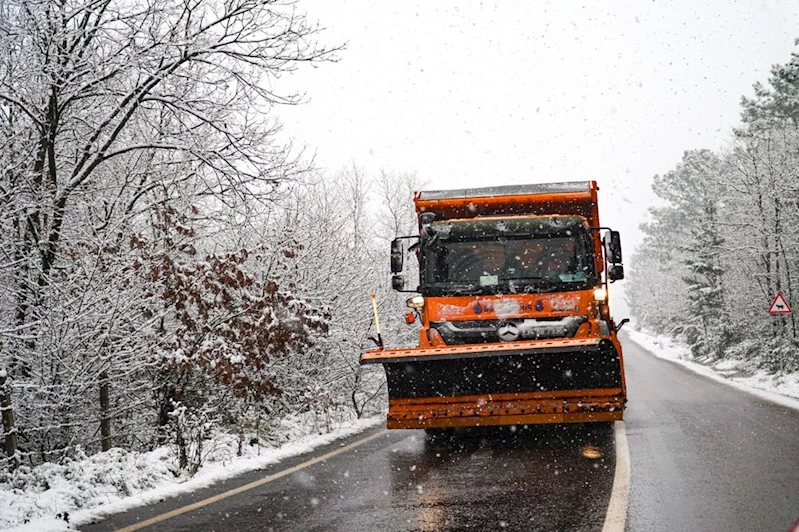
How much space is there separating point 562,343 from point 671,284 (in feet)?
174

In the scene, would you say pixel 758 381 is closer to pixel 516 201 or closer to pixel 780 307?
pixel 780 307

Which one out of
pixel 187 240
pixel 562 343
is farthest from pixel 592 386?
pixel 187 240

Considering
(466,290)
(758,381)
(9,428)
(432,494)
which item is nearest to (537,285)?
(466,290)

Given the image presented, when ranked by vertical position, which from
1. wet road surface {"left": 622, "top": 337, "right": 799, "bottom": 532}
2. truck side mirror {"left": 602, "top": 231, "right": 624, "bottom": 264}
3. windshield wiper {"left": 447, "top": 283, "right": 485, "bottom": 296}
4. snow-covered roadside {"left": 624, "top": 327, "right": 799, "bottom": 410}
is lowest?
snow-covered roadside {"left": 624, "top": 327, "right": 799, "bottom": 410}

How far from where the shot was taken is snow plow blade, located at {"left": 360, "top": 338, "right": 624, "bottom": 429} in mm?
8555

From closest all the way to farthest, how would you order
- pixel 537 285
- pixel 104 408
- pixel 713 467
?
1. pixel 713 467
2. pixel 104 408
3. pixel 537 285

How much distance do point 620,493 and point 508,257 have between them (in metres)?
4.41

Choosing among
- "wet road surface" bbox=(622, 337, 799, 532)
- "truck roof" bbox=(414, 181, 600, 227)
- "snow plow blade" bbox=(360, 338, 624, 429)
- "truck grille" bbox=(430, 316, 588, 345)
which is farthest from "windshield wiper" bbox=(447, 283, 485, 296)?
"wet road surface" bbox=(622, 337, 799, 532)

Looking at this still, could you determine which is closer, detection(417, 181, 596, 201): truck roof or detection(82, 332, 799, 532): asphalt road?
detection(82, 332, 799, 532): asphalt road

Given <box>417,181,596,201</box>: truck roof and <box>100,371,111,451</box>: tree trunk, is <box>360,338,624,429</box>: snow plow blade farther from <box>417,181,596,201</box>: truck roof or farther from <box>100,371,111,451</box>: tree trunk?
<box>100,371,111,451</box>: tree trunk

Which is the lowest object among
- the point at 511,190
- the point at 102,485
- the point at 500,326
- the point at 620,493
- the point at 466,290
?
the point at 620,493

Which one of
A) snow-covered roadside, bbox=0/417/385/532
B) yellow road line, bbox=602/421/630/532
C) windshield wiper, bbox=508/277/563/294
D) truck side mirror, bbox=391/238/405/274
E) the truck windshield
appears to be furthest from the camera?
truck side mirror, bbox=391/238/405/274

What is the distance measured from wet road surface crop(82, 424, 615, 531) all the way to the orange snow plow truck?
1.87 feet

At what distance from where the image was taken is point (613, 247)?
10031 mm
